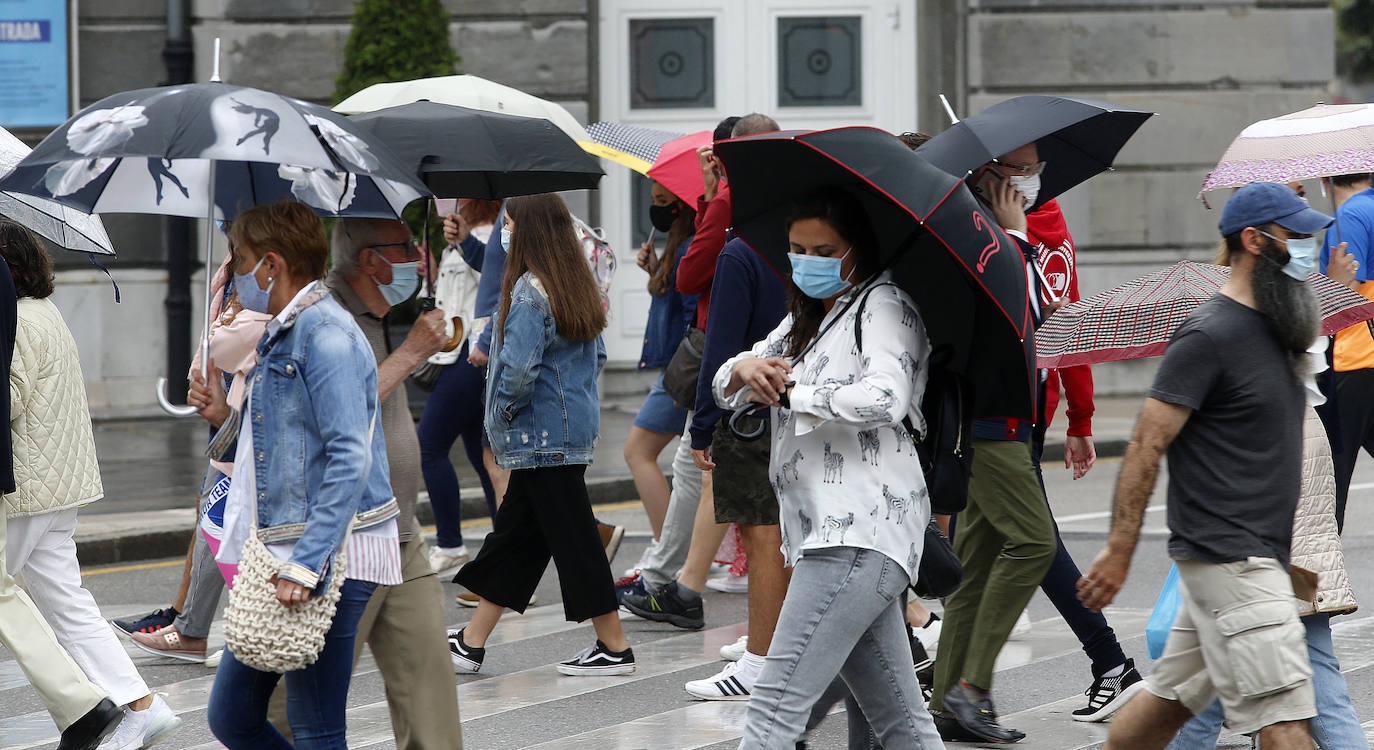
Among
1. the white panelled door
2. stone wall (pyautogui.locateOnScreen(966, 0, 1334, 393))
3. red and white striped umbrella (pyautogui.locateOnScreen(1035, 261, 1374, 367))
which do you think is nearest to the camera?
red and white striped umbrella (pyautogui.locateOnScreen(1035, 261, 1374, 367))

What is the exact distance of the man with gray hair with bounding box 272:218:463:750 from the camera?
4289 millimetres

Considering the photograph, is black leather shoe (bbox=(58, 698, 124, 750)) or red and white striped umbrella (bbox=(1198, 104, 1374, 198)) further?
red and white striped umbrella (bbox=(1198, 104, 1374, 198))

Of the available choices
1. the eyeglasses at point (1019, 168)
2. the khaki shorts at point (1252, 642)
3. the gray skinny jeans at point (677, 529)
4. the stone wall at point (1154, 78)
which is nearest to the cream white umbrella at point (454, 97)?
the gray skinny jeans at point (677, 529)

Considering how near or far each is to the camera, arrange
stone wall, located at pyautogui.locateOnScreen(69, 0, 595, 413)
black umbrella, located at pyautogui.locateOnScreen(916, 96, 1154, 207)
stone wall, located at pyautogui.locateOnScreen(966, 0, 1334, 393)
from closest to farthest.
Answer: black umbrella, located at pyautogui.locateOnScreen(916, 96, 1154, 207), stone wall, located at pyautogui.locateOnScreen(69, 0, 595, 413), stone wall, located at pyautogui.locateOnScreen(966, 0, 1334, 393)

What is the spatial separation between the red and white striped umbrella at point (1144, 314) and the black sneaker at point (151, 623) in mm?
3839

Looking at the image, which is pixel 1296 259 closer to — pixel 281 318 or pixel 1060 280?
pixel 1060 280

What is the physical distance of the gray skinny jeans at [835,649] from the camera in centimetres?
397

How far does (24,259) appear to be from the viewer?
5305 millimetres

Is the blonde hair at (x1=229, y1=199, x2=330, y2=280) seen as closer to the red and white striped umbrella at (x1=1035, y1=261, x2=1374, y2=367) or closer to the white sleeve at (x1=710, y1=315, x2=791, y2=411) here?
the white sleeve at (x1=710, y1=315, x2=791, y2=411)

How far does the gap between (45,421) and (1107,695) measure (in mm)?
3444

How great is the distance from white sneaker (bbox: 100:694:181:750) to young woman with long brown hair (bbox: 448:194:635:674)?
125 cm

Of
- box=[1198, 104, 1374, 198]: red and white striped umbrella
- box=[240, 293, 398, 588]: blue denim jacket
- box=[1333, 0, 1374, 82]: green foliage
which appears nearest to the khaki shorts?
box=[240, 293, 398, 588]: blue denim jacket

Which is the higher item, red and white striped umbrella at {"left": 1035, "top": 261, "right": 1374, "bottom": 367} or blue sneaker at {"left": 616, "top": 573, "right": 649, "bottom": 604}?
red and white striped umbrella at {"left": 1035, "top": 261, "right": 1374, "bottom": 367}

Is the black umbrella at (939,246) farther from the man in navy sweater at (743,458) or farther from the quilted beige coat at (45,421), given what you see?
the quilted beige coat at (45,421)
